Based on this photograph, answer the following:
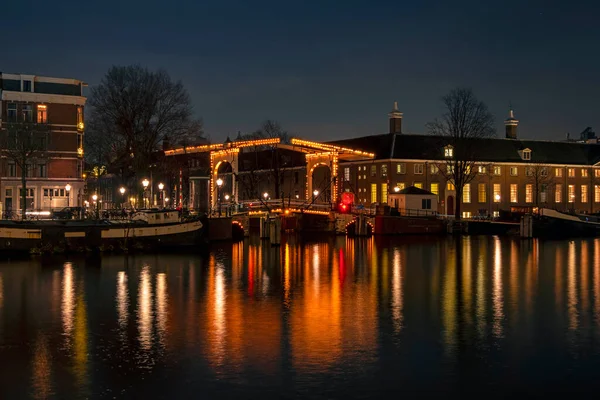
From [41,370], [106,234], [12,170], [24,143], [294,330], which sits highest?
[24,143]

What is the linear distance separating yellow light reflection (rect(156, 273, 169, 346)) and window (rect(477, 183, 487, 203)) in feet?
187

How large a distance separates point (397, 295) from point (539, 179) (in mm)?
64817

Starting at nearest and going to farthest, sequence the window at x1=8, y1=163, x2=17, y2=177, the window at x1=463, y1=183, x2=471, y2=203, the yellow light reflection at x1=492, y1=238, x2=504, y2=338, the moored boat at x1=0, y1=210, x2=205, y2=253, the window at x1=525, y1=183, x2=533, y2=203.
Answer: the yellow light reflection at x1=492, y1=238, x2=504, y2=338, the moored boat at x1=0, y1=210, x2=205, y2=253, the window at x1=8, y1=163, x2=17, y2=177, the window at x1=463, y1=183, x2=471, y2=203, the window at x1=525, y1=183, x2=533, y2=203

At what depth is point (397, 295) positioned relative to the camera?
28.5 m

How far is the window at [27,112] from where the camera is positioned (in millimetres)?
67438

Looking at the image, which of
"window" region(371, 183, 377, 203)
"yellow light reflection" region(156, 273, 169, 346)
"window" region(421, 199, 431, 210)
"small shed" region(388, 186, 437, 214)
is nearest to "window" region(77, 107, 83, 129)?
"small shed" region(388, 186, 437, 214)

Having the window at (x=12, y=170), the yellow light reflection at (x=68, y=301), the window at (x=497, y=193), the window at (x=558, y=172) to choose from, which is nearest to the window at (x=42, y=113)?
the window at (x=12, y=170)

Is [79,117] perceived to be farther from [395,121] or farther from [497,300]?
[497,300]

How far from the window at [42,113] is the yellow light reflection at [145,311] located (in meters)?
38.6

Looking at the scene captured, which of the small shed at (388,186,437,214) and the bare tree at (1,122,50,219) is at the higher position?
the bare tree at (1,122,50,219)

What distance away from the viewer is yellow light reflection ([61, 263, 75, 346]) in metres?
21.8

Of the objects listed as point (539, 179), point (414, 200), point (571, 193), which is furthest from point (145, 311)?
point (571, 193)

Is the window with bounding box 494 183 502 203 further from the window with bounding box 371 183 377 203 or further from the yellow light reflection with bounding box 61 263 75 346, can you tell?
the yellow light reflection with bounding box 61 263 75 346

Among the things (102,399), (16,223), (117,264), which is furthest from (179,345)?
(16,223)
